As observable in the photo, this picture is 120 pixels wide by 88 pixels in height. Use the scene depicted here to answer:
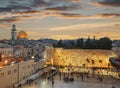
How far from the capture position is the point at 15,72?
2255 cm

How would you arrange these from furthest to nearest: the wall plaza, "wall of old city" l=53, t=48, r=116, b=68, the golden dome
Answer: the golden dome → "wall of old city" l=53, t=48, r=116, b=68 → the wall plaza

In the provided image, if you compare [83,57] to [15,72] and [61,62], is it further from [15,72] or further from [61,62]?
[15,72]

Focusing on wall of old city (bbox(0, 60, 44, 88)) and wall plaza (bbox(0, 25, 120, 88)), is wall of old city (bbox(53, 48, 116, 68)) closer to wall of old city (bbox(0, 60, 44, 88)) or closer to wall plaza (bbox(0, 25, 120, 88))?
wall plaza (bbox(0, 25, 120, 88))

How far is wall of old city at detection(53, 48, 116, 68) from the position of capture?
122 feet

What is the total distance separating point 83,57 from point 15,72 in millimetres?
17177

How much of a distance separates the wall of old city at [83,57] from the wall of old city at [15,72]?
10.7m

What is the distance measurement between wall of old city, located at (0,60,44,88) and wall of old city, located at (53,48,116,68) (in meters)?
10.7

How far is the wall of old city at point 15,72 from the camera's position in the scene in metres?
20.0

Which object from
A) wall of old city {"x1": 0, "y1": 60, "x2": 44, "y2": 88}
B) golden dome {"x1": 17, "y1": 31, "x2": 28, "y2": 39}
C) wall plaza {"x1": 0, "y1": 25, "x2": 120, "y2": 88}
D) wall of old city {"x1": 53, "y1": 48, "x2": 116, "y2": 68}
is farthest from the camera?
golden dome {"x1": 17, "y1": 31, "x2": 28, "y2": 39}

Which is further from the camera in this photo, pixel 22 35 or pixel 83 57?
pixel 22 35

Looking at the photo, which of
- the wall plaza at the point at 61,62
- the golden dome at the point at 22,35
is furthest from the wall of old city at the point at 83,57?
the golden dome at the point at 22,35

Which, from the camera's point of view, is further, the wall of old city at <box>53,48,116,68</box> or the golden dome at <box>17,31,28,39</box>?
the golden dome at <box>17,31,28,39</box>

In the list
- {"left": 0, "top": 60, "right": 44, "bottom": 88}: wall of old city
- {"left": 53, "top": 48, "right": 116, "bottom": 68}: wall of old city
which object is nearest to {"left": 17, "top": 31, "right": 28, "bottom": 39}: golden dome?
{"left": 53, "top": 48, "right": 116, "bottom": 68}: wall of old city

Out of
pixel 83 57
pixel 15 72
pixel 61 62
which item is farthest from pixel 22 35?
pixel 15 72
